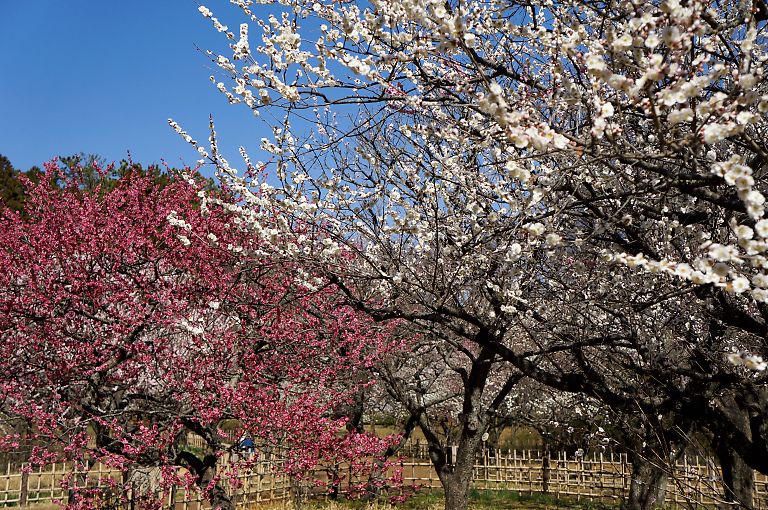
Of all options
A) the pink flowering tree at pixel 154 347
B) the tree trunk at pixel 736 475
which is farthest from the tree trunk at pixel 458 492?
the tree trunk at pixel 736 475

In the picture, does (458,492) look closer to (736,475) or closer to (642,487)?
(642,487)

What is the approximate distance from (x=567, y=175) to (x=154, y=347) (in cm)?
627

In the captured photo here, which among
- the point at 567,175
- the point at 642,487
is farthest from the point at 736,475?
the point at 567,175

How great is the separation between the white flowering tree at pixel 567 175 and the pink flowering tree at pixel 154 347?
1.95 metres

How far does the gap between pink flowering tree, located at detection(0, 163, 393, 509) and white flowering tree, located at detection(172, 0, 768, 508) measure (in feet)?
6.39

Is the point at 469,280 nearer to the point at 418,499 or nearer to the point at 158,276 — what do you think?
the point at 158,276

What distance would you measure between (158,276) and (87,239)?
3.38 feet

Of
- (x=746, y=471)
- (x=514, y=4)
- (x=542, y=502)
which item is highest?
(x=514, y=4)

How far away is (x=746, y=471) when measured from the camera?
7.63 metres

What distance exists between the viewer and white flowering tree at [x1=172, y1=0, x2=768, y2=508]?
2389 mm

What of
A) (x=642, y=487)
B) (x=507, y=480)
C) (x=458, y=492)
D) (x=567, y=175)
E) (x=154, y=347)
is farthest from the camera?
(x=507, y=480)

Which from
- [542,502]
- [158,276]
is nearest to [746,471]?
→ [158,276]

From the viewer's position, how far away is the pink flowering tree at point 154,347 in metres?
7.41

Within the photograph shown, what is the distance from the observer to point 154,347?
26.6 feet
